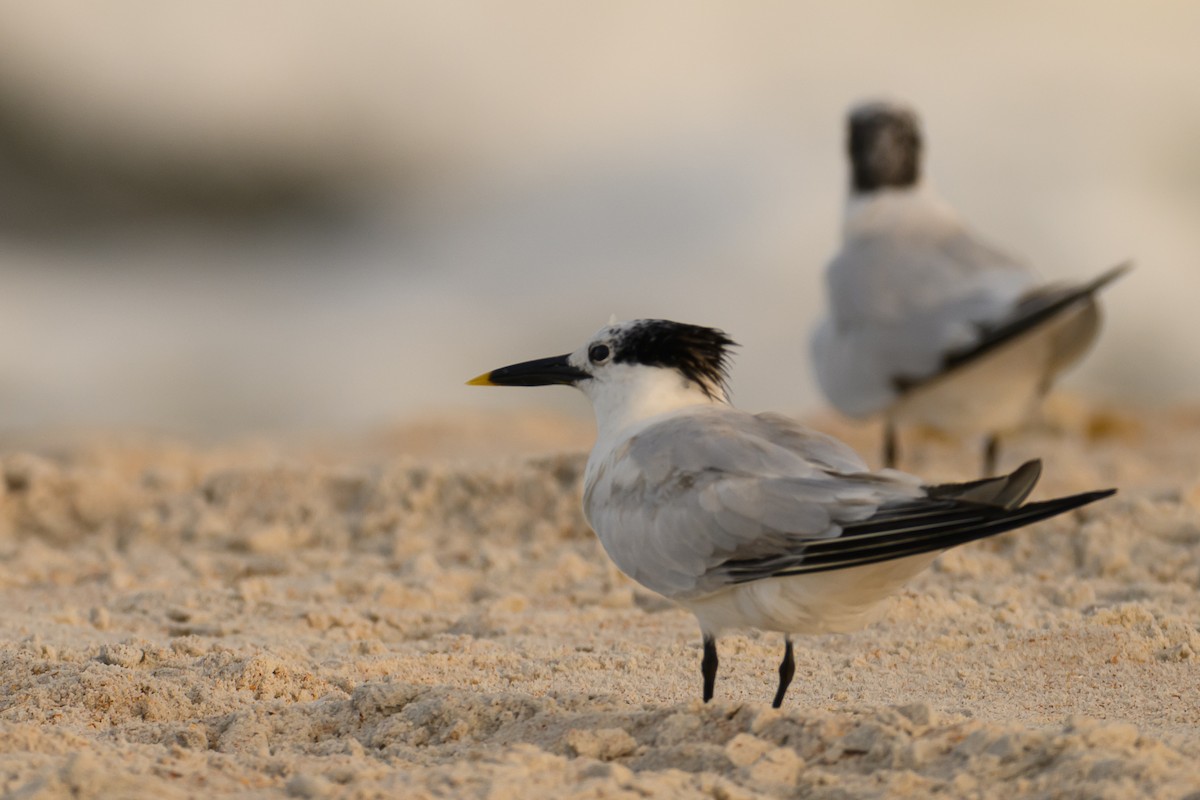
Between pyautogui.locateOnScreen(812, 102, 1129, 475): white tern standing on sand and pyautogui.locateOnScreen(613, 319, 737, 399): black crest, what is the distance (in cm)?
243

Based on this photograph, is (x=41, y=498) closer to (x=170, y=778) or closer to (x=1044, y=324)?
(x=170, y=778)

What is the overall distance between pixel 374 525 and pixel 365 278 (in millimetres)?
8346

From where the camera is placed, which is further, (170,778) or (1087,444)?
(1087,444)

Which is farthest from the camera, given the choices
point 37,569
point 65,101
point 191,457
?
point 65,101

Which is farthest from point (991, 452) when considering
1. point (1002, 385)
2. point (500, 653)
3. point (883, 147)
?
point (500, 653)

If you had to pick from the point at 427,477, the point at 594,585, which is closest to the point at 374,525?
the point at 427,477

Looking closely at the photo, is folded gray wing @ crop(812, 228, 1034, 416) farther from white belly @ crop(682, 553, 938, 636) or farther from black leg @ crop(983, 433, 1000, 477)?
white belly @ crop(682, 553, 938, 636)

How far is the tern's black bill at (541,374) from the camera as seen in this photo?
11.6ft

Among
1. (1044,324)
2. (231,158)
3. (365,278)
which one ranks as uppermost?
(231,158)

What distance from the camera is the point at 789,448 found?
2988 mm

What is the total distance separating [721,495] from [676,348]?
0.59 meters

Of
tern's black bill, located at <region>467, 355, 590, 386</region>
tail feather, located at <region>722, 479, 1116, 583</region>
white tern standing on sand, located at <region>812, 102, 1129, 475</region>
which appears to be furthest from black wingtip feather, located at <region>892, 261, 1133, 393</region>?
tail feather, located at <region>722, 479, 1116, 583</region>

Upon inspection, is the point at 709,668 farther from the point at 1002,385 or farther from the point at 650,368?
the point at 1002,385

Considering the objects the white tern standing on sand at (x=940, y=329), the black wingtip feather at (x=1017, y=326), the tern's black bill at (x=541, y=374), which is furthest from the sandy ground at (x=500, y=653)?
the tern's black bill at (x=541, y=374)
